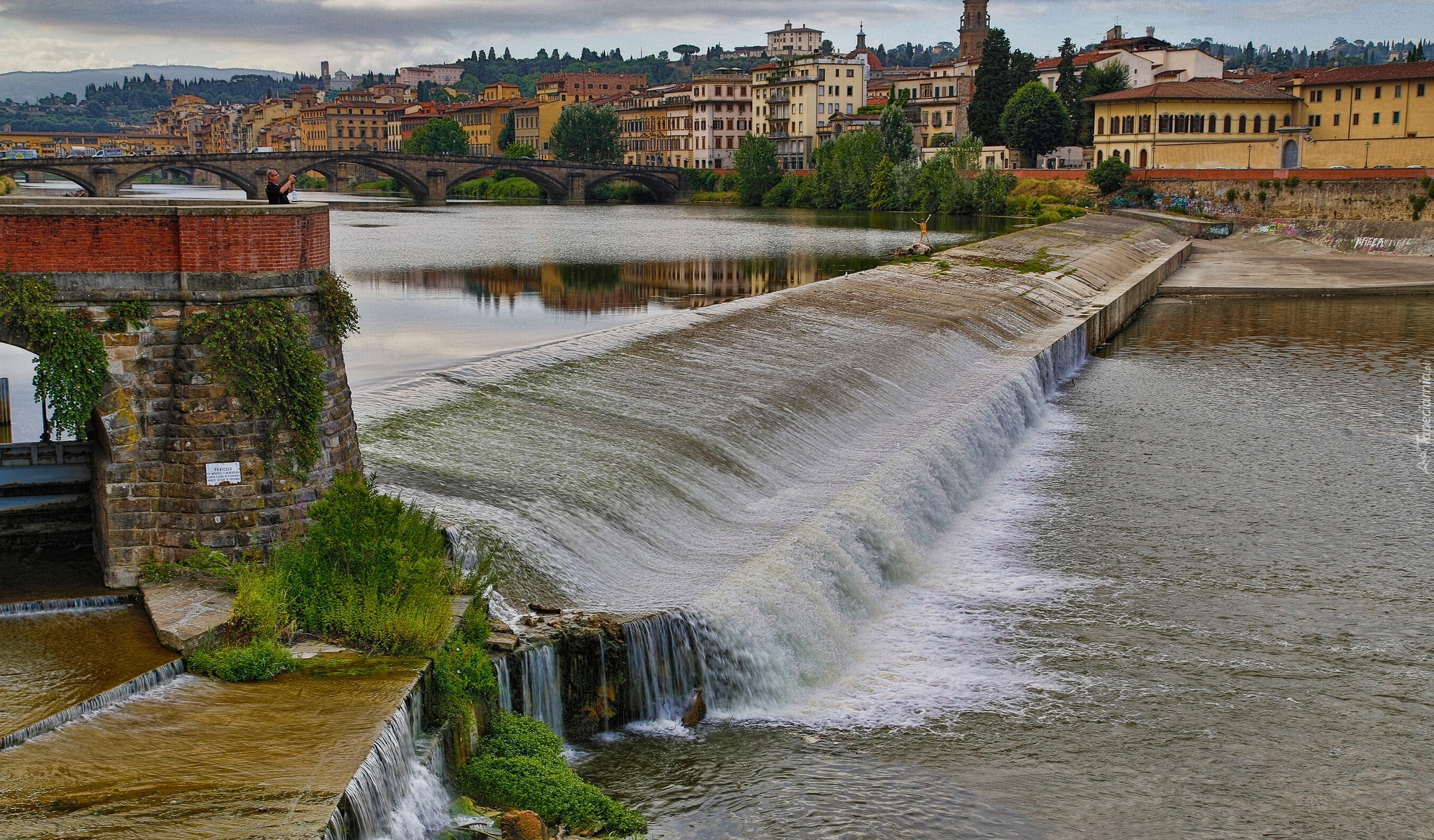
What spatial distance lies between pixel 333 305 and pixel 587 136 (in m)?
138

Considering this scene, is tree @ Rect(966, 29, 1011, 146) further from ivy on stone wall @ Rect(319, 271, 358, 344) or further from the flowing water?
the flowing water

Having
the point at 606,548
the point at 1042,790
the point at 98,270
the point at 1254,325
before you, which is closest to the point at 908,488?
the point at 606,548

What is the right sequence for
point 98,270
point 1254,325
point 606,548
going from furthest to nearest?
point 1254,325 < point 606,548 < point 98,270

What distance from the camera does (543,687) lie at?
1274 cm

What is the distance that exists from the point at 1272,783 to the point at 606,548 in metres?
7.62

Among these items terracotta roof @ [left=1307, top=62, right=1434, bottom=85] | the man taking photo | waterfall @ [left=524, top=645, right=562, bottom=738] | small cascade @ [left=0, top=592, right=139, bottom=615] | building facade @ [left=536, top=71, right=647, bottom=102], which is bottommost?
waterfall @ [left=524, top=645, right=562, bottom=738]

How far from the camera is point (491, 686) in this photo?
39.2 ft

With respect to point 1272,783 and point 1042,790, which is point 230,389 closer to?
point 1042,790

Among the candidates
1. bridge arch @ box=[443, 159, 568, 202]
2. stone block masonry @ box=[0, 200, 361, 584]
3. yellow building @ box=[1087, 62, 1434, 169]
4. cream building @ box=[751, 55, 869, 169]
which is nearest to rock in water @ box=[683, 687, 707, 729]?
stone block masonry @ box=[0, 200, 361, 584]

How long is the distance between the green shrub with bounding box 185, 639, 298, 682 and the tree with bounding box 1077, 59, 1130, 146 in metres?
98.8

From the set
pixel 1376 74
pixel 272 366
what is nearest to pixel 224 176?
pixel 1376 74

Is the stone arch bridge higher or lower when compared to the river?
higher

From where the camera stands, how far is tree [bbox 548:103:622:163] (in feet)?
482

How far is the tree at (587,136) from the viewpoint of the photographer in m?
147
